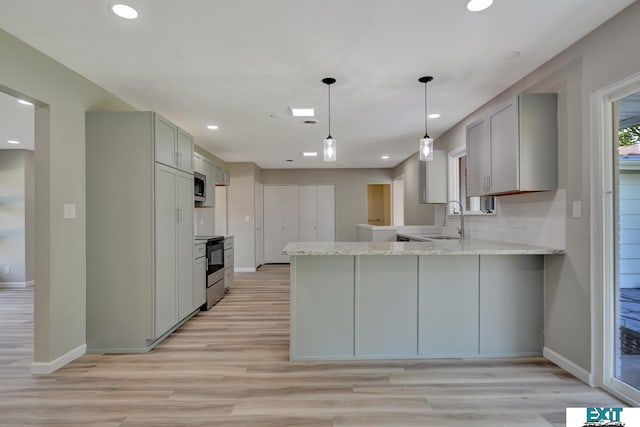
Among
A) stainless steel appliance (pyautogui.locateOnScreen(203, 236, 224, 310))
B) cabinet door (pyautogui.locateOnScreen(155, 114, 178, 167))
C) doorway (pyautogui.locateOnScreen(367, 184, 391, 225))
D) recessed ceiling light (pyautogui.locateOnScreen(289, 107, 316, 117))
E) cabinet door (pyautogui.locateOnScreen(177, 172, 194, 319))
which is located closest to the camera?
cabinet door (pyautogui.locateOnScreen(155, 114, 178, 167))

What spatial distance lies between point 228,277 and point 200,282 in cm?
121

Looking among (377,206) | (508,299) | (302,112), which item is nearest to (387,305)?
(508,299)

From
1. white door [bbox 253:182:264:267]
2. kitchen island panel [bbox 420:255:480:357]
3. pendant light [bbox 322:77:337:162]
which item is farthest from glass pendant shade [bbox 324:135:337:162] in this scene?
white door [bbox 253:182:264:267]

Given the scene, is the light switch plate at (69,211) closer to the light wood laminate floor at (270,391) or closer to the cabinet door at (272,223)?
the light wood laminate floor at (270,391)

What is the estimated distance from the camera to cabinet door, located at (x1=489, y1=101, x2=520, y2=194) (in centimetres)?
267

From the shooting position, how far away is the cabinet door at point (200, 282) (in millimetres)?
3887

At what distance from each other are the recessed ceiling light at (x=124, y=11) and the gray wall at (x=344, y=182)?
20.4ft

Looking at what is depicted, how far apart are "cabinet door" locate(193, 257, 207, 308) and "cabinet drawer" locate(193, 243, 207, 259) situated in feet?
Result: 0.17

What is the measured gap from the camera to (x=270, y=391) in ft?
7.38

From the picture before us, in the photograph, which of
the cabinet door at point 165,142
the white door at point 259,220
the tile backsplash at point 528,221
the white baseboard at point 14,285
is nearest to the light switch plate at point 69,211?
the cabinet door at point 165,142

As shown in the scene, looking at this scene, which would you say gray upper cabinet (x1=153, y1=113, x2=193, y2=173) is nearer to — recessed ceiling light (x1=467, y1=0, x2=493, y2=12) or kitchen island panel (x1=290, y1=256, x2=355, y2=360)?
kitchen island panel (x1=290, y1=256, x2=355, y2=360)

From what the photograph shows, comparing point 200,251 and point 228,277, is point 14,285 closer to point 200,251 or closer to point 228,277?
point 228,277

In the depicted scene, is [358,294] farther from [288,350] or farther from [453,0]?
[453,0]

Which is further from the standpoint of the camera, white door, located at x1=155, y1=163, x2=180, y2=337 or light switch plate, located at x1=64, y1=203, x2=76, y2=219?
white door, located at x1=155, y1=163, x2=180, y2=337
